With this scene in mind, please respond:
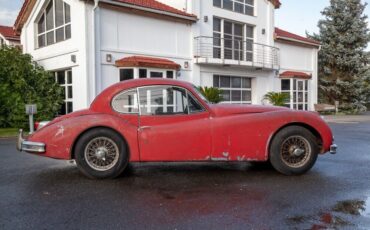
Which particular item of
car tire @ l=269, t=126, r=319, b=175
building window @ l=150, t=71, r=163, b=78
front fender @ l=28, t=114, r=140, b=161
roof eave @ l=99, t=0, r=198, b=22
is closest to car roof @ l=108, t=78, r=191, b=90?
front fender @ l=28, t=114, r=140, b=161

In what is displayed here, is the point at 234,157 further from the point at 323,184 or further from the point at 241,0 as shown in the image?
the point at 241,0

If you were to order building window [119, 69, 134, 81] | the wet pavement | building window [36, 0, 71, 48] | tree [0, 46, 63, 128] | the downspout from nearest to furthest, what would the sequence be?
the wet pavement < tree [0, 46, 63, 128] < the downspout < building window [119, 69, 134, 81] < building window [36, 0, 71, 48]

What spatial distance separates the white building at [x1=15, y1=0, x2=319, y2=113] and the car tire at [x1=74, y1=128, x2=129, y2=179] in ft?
32.2

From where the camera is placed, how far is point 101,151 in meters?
5.11

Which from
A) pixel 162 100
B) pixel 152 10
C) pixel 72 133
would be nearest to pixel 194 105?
pixel 162 100

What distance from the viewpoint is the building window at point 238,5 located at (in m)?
20.2

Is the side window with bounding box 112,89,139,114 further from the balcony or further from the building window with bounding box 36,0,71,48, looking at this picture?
the balcony

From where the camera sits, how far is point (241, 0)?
21.4 meters

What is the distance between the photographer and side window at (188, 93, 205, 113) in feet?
17.4

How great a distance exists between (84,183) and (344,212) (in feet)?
11.1

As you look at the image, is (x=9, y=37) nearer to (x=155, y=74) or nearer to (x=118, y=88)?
(x=155, y=74)

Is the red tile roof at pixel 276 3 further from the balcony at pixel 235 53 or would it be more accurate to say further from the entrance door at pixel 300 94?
the entrance door at pixel 300 94

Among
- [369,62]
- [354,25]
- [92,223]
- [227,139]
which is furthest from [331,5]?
[92,223]

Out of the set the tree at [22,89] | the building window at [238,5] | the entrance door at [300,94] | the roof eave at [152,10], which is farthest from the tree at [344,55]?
the tree at [22,89]
